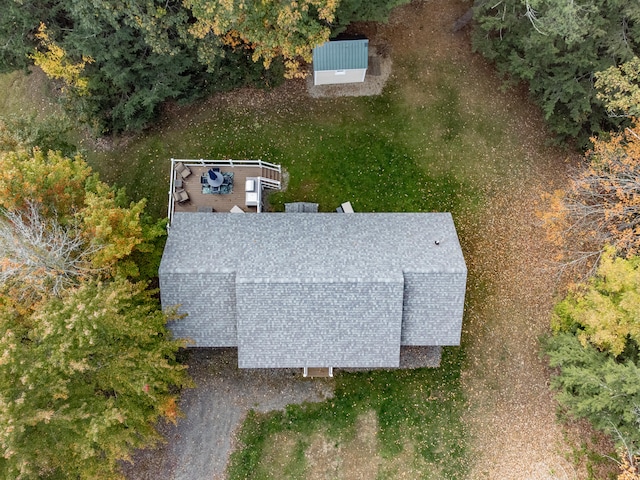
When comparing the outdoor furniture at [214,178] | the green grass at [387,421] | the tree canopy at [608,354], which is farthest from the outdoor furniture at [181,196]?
the tree canopy at [608,354]

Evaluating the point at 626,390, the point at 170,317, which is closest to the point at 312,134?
the point at 170,317

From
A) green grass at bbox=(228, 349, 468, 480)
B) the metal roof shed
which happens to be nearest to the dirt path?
green grass at bbox=(228, 349, 468, 480)

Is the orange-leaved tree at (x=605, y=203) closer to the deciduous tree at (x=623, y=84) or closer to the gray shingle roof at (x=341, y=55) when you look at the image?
the deciduous tree at (x=623, y=84)

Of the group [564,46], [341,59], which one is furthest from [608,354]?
[341,59]

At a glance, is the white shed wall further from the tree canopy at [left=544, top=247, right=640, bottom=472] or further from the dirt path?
the tree canopy at [left=544, top=247, right=640, bottom=472]

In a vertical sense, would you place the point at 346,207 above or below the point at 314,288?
above

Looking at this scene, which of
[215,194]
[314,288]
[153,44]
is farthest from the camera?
[215,194]

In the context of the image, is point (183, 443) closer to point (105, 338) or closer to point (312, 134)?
point (105, 338)

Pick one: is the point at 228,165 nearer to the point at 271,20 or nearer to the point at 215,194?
the point at 215,194
